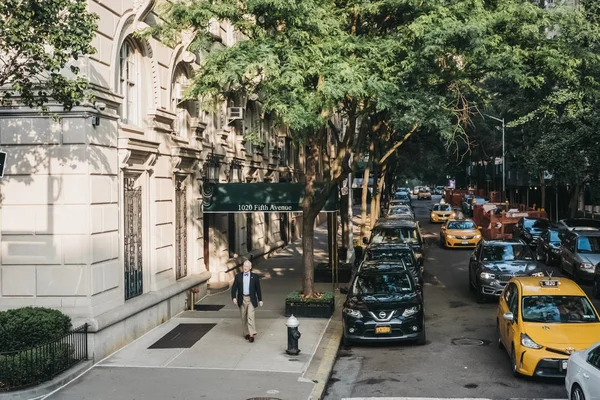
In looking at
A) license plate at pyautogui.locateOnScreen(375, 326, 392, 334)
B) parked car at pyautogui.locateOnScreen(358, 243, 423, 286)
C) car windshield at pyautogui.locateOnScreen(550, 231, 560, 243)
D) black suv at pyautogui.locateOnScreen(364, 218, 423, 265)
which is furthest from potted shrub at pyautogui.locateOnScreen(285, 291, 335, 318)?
car windshield at pyautogui.locateOnScreen(550, 231, 560, 243)

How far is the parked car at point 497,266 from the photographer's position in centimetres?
1816

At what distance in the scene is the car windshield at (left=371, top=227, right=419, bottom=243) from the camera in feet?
84.3

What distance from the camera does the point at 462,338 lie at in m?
14.7

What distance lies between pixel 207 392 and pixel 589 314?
260 inches

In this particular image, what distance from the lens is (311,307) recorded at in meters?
16.6

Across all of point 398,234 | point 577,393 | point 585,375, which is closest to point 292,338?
point 577,393

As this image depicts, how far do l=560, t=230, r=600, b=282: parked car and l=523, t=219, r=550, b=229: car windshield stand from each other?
8422mm

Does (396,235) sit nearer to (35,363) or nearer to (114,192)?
(114,192)

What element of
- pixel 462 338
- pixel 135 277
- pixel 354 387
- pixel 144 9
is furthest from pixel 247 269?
pixel 144 9

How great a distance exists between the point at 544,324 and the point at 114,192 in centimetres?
828

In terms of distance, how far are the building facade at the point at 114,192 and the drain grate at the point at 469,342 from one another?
659cm

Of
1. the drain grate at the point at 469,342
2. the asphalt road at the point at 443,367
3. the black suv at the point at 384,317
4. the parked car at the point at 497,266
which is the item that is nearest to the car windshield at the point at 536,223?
the parked car at the point at 497,266

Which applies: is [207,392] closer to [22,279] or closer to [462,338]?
[22,279]

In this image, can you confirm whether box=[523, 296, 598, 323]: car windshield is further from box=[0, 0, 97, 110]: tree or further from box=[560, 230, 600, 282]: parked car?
box=[560, 230, 600, 282]: parked car
